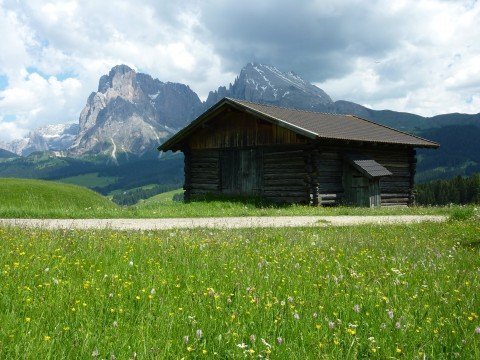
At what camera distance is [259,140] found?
90.7 ft

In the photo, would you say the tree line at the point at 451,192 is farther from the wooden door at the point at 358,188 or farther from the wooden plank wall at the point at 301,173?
the wooden door at the point at 358,188

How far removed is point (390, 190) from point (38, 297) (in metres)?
30.1

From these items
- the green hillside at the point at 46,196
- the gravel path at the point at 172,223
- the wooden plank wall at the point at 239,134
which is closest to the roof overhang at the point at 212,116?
the wooden plank wall at the point at 239,134

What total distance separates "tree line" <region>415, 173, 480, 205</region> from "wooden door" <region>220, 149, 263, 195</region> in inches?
2134

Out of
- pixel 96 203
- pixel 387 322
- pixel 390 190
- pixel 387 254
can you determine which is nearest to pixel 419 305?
pixel 387 322

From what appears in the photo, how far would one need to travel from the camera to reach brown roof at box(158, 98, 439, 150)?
81.4 ft

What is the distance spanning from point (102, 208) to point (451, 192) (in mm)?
70394

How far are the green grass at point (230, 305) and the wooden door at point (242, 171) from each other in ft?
69.0

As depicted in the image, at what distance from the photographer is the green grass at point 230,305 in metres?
3.21

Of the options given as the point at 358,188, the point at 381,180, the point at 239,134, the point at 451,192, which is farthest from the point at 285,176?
the point at 451,192

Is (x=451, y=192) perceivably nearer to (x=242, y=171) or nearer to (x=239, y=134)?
(x=242, y=171)

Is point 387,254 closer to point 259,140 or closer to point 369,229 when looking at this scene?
point 369,229

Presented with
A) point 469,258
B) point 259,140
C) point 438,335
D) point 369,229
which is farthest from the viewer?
point 259,140

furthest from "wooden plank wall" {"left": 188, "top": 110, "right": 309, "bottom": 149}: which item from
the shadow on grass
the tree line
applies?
the tree line
